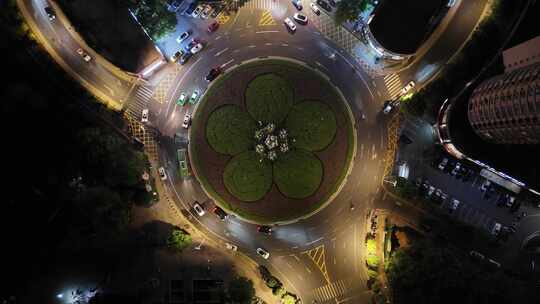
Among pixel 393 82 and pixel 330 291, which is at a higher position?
pixel 393 82

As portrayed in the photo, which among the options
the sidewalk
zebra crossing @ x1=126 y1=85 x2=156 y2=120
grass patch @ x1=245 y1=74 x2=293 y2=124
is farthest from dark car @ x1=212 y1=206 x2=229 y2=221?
zebra crossing @ x1=126 y1=85 x2=156 y2=120

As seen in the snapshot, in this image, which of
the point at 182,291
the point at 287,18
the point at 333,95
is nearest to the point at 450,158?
the point at 333,95

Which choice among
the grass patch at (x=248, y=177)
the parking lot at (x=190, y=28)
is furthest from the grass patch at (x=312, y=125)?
the parking lot at (x=190, y=28)

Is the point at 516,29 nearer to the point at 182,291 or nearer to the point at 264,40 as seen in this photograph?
the point at 264,40

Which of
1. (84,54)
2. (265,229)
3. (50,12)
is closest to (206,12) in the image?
(84,54)

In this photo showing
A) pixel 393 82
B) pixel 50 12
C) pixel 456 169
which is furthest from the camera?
pixel 393 82

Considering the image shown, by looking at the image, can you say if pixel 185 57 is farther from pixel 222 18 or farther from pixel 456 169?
pixel 456 169
